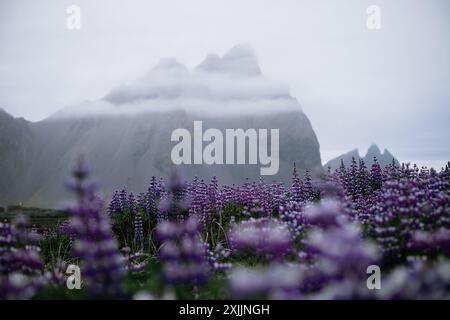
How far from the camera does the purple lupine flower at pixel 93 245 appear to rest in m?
2.61

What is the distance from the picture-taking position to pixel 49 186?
20.3 ft

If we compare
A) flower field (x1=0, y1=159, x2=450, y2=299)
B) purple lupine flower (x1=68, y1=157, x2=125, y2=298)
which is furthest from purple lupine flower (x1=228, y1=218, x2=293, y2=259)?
purple lupine flower (x1=68, y1=157, x2=125, y2=298)

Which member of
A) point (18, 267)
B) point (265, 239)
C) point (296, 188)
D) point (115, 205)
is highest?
point (296, 188)

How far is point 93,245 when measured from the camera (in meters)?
2.68

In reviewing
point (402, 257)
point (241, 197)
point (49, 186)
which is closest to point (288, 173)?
point (241, 197)

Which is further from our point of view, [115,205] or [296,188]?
[115,205]

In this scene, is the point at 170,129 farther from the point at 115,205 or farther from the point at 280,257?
the point at 280,257

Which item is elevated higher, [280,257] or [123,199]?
[123,199]

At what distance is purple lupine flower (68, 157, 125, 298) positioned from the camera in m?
2.61

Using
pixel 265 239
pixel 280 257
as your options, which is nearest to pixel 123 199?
pixel 265 239

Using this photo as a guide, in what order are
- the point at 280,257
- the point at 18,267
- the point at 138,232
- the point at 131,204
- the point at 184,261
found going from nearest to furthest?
the point at 184,261 < the point at 18,267 < the point at 280,257 < the point at 138,232 < the point at 131,204

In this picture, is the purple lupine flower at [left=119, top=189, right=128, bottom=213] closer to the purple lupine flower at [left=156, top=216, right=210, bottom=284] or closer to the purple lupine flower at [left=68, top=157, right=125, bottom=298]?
the purple lupine flower at [left=156, top=216, right=210, bottom=284]

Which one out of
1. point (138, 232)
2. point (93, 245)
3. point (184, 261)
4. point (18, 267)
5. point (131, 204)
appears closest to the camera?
point (93, 245)
